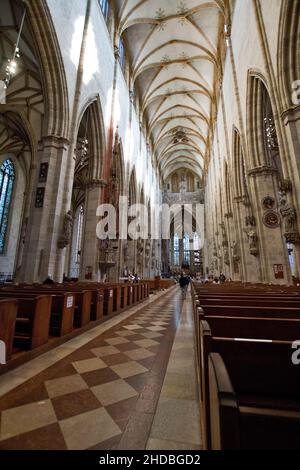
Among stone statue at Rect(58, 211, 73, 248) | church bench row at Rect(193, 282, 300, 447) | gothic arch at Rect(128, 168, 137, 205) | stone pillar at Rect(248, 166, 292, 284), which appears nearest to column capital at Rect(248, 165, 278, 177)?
stone pillar at Rect(248, 166, 292, 284)

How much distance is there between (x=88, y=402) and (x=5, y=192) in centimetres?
1937

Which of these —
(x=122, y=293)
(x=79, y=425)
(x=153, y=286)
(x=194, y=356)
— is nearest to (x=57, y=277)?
(x=122, y=293)

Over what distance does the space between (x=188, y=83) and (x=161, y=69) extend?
3.19 m

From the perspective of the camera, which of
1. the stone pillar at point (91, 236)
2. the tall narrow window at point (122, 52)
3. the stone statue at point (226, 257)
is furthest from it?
the stone statue at point (226, 257)

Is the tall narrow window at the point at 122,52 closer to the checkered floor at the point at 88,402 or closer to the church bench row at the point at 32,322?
the church bench row at the point at 32,322

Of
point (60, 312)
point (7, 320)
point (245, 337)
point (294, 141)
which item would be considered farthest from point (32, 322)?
point (294, 141)

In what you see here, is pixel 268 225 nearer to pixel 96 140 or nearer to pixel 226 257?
pixel 226 257

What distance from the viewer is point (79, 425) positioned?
4.97 feet

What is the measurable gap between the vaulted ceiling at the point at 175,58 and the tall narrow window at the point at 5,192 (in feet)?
40.7

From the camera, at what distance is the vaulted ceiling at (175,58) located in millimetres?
14094

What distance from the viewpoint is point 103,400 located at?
1.84 meters

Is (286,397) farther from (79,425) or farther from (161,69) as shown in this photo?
(161,69)

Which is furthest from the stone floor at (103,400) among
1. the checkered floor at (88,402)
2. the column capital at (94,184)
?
the column capital at (94,184)

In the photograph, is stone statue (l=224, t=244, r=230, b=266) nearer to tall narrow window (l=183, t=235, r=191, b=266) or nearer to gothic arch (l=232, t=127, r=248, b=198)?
gothic arch (l=232, t=127, r=248, b=198)
